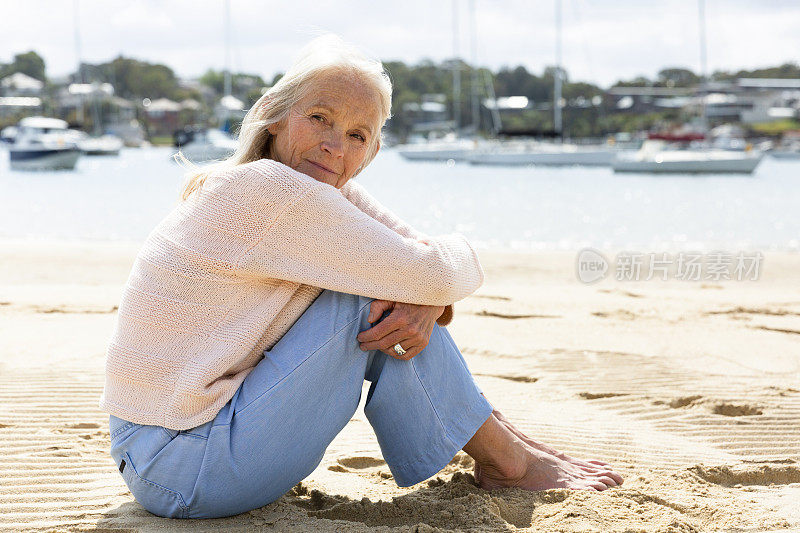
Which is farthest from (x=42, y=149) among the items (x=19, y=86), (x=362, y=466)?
(x=19, y=86)

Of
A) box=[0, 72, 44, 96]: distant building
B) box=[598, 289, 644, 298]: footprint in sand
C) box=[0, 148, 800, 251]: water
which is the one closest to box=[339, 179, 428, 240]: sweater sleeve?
box=[598, 289, 644, 298]: footprint in sand

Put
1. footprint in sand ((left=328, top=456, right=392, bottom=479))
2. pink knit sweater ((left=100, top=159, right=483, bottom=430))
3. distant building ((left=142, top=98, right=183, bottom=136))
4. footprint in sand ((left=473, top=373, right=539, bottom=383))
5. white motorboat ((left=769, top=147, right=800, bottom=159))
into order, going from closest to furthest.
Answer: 1. pink knit sweater ((left=100, top=159, right=483, bottom=430))
2. footprint in sand ((left=328, top=456, right=392, bottom=479))
3. footprint in sand ((left=473, top=373, right=539, bottom=383))
4. white motorboat ((left=769, top=147, right=800, bottom=159))
5. distant building ((left=142, top=98, right=183, bottom=136))

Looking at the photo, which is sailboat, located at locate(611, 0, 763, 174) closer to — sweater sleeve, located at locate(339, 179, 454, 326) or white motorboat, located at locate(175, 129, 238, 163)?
white motorboat, located at locate(175, 129, 238, 163)

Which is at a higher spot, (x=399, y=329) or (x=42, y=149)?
(x=42, y=149)

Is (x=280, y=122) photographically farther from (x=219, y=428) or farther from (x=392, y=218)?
(x=219, y=428)

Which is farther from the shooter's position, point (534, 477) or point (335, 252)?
point (534, 477)

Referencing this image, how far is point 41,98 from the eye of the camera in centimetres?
7012

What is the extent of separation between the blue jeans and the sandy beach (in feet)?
0.44

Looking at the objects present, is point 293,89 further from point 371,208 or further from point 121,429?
point 121,429

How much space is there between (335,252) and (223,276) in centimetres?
27

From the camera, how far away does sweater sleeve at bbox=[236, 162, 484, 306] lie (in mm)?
1897

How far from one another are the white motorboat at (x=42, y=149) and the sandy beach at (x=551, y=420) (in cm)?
2470

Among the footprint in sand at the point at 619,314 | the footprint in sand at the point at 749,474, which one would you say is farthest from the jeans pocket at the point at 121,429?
the footprint in sand at the point at 619,314

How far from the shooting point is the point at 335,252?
1.93 meters
